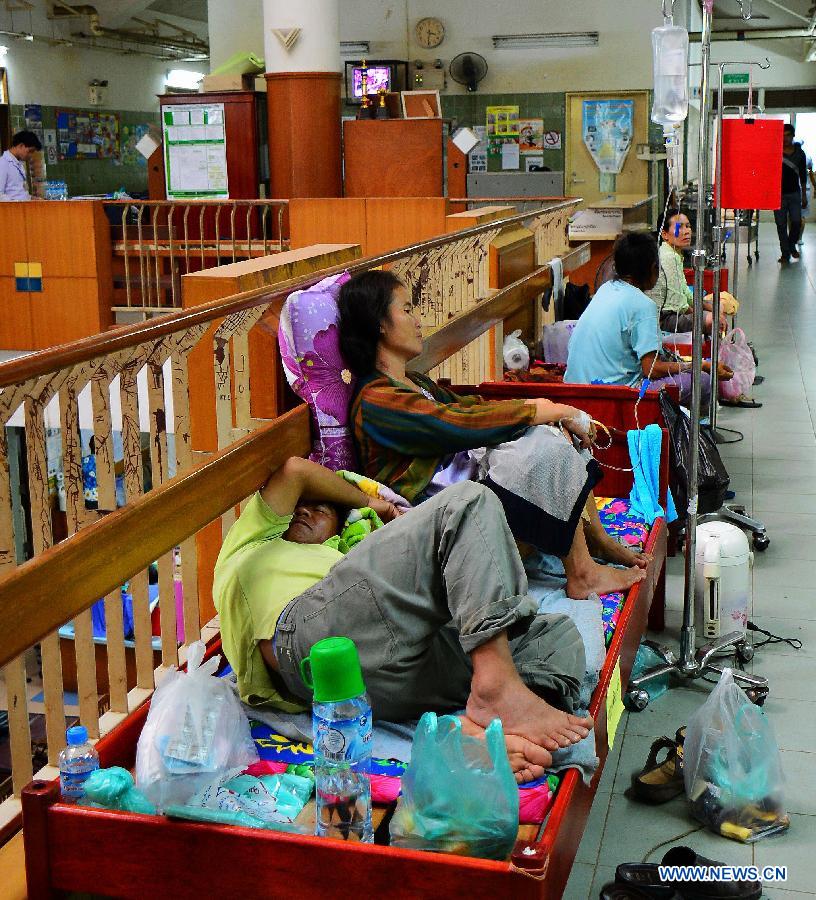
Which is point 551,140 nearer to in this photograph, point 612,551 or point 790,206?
point 790,206

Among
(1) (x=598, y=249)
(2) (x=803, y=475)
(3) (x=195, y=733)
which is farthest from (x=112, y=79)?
(3) (x=195, y=733)

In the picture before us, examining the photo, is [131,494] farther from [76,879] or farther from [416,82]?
[416,82]

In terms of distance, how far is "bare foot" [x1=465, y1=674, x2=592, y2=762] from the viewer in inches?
84.9

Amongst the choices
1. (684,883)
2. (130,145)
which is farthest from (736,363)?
(130,145)

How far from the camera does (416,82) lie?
1505 centimetres

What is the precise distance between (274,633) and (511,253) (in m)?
4.44

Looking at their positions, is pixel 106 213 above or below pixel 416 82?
below

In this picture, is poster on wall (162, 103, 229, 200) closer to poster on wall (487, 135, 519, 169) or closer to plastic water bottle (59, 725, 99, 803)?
poster on wall (487, 135, 519, 169)

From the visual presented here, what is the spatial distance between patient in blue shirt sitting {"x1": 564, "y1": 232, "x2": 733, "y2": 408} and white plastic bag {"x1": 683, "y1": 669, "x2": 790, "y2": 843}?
7.43 ft

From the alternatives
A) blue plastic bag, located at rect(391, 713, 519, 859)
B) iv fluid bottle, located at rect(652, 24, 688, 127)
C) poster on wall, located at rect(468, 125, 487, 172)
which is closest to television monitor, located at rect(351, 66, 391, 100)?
→ poster on wall, located at rect(468, 125, 487, 172)

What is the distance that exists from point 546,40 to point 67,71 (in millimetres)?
6904

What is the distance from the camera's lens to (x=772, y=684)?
142 inches

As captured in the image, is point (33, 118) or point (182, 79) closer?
point (33, 118)

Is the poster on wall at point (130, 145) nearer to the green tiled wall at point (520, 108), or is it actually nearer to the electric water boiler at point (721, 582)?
the green tiled wall at point (520, 108)
